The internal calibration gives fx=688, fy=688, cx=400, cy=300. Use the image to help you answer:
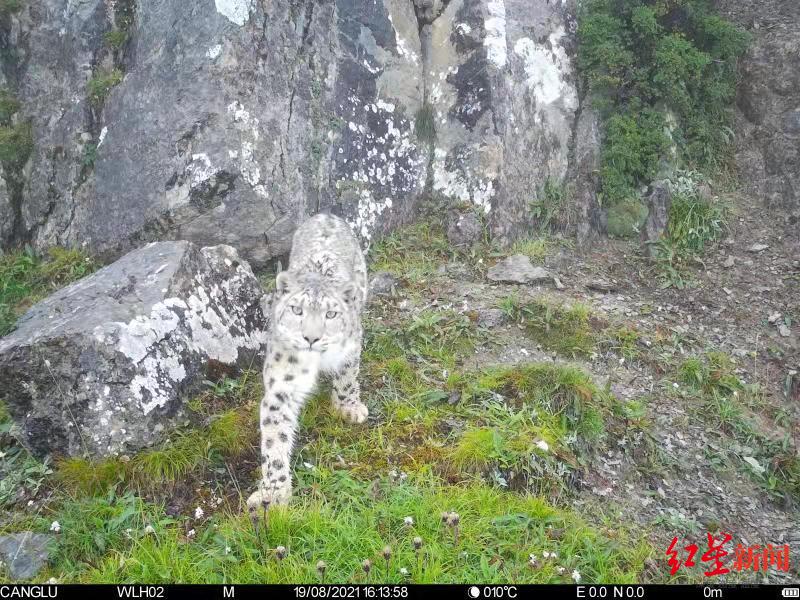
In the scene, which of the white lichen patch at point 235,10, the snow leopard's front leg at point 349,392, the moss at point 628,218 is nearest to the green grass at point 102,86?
Answer: the white lichen patch at point 235,10

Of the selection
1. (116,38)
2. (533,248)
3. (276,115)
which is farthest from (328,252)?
(116,38)

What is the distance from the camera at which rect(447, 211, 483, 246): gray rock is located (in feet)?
35.0

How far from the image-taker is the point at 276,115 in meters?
10.1

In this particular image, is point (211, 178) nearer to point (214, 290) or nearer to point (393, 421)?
point (214, 290)

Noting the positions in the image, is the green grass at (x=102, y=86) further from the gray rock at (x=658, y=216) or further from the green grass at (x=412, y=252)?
the gray rock at (x=658, y=216)

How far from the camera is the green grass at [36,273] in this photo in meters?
9.53

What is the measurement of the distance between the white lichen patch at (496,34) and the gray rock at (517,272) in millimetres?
3383

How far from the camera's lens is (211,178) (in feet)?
31.4

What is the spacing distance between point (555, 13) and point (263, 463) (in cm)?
936

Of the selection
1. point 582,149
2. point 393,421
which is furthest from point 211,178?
point 582,149

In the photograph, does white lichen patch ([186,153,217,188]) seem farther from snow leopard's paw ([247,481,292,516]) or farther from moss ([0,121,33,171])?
snow leopard's paw ([247,481,292,516])

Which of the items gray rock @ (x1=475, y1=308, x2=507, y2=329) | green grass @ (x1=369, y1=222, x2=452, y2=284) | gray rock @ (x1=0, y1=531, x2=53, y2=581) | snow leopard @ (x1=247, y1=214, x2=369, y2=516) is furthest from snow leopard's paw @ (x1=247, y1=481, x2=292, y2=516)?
green grass @ (x1=369, y1=222, x2=452, y2=284)

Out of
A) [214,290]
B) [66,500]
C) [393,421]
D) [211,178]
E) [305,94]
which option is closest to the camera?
[66,500]

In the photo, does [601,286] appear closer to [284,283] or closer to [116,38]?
[284,283]
